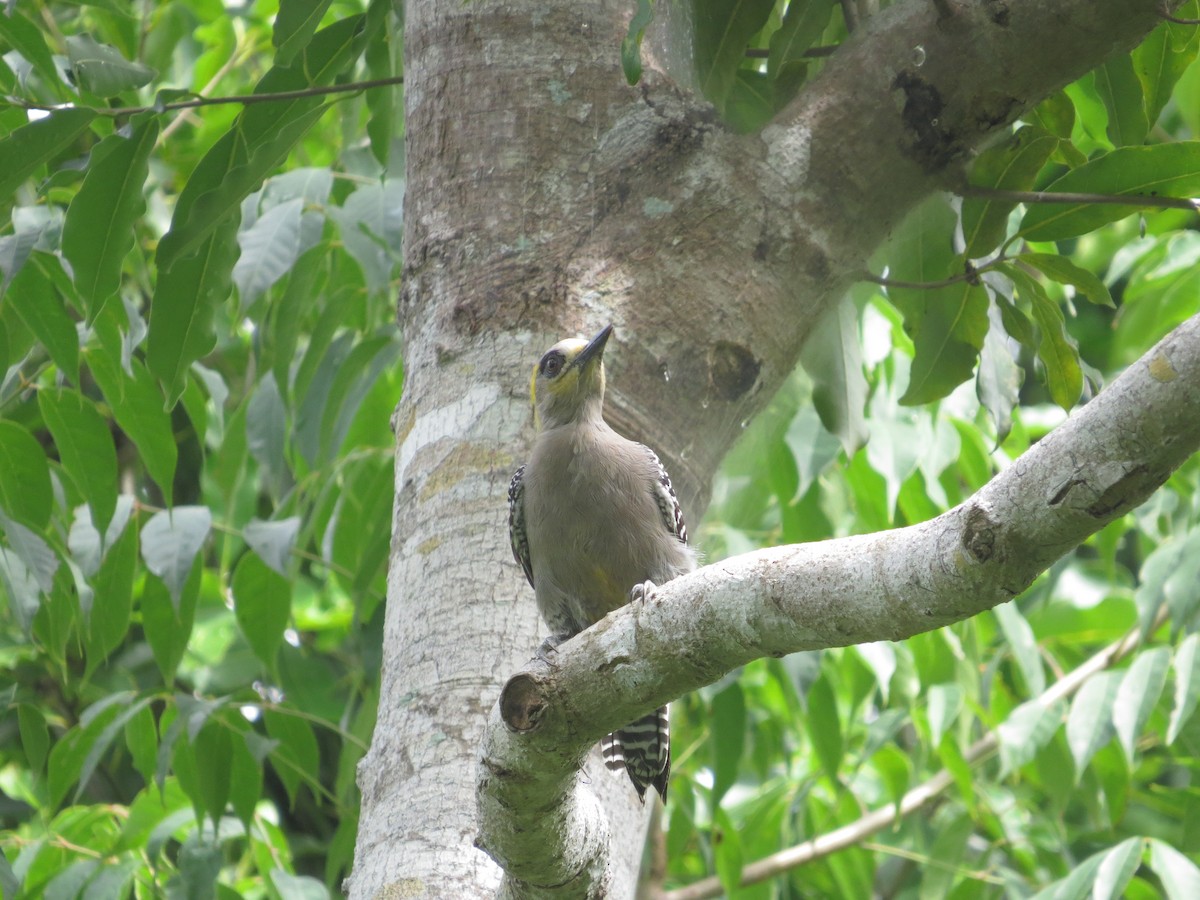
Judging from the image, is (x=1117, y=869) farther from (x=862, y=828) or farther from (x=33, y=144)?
(x=33, y=144)

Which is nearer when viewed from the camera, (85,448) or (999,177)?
(999,177)

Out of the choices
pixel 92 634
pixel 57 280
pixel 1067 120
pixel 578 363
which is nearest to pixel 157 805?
pixel 92 634

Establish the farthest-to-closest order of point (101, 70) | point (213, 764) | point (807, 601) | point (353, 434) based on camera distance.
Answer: point (353, 434) < point (213, 764) < point (101, 70) < point (807, 601)

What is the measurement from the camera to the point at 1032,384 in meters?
12.8

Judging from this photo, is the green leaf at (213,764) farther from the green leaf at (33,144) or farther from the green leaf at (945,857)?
the green leaf at (945,857)

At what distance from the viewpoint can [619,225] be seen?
125 inches

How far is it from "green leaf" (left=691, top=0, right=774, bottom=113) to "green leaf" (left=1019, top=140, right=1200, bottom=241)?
877mm

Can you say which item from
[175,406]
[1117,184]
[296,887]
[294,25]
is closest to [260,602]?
[175,406]

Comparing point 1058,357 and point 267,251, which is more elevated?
point 267,251

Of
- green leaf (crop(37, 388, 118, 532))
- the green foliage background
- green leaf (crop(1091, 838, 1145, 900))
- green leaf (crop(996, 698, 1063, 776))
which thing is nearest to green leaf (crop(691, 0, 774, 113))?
the green foliage background

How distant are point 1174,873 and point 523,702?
9.66 ft

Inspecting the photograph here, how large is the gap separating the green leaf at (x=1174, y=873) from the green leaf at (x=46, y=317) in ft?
12.3

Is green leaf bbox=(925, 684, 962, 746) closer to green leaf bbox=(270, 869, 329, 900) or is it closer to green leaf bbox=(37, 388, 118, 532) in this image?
green leaf bbox=(270, 869, 329, 900)

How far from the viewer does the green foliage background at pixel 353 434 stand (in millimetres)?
3209
